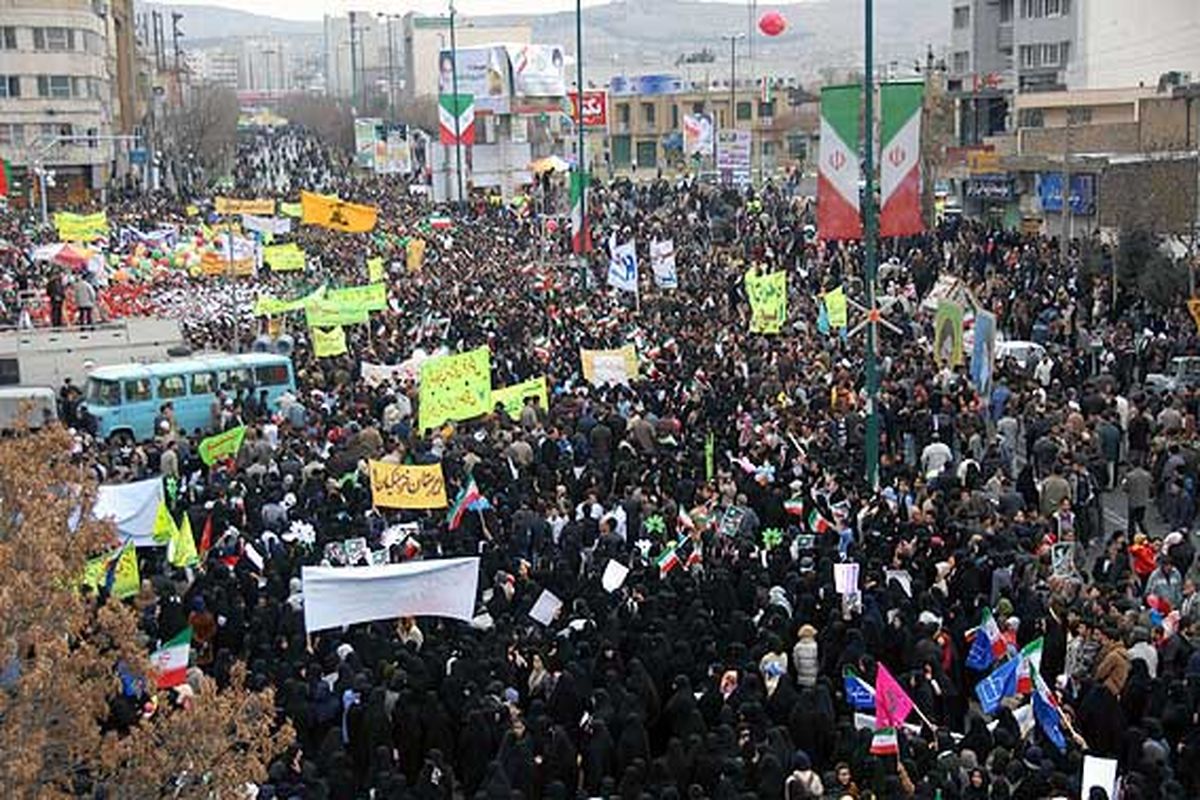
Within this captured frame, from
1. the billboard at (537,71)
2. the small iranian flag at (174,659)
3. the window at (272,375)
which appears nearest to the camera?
the small iranian flag at (174,659)

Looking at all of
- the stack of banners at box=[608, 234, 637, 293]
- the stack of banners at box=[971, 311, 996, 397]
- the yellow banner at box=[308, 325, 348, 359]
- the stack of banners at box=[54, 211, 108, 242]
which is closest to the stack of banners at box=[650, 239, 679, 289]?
the stack of banners at box=[608, 234, 637, 293]

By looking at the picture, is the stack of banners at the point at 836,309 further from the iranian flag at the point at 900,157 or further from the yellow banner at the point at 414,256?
the yellow banner at the point at 414,256

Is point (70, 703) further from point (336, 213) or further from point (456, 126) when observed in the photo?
point (456, 126)

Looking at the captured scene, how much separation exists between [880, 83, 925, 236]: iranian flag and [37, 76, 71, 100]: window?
6280 cm

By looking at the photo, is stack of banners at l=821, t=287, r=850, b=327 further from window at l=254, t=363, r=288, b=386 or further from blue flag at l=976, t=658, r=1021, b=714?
blue flag at l=976, t=658, r=1021, b=714

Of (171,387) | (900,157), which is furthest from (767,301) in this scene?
(171,387)

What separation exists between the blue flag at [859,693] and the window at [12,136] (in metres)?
68.9

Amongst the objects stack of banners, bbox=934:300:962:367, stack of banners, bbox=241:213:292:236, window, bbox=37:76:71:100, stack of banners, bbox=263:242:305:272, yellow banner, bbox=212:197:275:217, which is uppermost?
window, bbox=37:76:71:100

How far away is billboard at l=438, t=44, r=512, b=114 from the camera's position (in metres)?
75.5

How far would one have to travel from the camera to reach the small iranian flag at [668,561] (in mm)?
16281

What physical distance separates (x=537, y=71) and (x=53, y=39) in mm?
20181

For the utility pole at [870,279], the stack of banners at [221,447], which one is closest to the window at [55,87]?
the stack of banners at [221,447]

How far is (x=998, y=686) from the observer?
1309 centimetres

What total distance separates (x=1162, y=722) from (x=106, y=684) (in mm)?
6865
